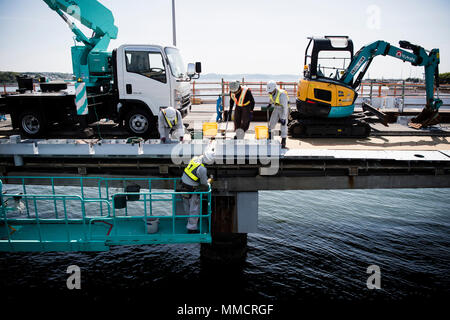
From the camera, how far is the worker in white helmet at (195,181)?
242 inches

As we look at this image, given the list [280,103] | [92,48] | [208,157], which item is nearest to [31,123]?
[92,48]

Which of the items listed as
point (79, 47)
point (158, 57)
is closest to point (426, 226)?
point (158, 57)

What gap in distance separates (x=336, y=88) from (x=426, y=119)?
4270mm

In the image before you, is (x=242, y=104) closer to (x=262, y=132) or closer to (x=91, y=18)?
(x=262, y=132)

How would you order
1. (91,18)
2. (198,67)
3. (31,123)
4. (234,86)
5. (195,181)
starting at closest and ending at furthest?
(195,181)
(234,86)
(31,123)
(198,67)
(91,18)

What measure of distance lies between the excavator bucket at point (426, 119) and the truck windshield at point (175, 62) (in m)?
8.83

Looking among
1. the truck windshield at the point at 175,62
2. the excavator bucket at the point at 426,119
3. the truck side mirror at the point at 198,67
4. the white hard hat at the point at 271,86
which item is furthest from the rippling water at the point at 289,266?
the truck side mirror at the point at 198,67

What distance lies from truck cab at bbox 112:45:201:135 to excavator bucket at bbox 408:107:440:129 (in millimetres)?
8600

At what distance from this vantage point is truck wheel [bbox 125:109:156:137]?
993 centimetres

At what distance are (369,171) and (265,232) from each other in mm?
4348

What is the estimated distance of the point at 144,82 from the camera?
9594 mm
